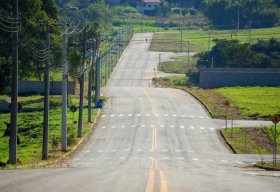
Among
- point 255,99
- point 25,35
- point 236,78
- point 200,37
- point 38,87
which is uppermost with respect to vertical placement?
point 200,37

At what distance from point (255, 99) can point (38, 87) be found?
2404cm

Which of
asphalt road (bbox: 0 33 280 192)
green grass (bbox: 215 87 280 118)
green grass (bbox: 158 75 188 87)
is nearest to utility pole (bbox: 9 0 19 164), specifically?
asphalt road (bbox: 0 33 280 192)

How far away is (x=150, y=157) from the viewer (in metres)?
48.0

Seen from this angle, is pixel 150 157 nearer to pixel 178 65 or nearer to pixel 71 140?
pixel 71 140

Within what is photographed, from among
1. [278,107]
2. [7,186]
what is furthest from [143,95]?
[7,186]

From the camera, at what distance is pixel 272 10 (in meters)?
186

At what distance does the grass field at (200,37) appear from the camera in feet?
523

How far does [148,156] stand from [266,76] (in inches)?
2353

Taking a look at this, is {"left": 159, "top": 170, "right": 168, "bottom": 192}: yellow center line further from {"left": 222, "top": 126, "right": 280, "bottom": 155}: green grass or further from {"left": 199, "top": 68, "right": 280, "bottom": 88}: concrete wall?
{"left": 199, "top": 68, "right": 280, "bottom": 88}: concrete wall

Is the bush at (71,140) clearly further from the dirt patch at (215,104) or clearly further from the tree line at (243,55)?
the tree line at (243,55)

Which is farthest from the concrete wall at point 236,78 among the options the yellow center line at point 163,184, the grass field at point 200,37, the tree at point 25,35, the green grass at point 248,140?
the yellow center line at point 163,184

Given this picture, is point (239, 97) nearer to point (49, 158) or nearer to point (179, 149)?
point (179, 149)

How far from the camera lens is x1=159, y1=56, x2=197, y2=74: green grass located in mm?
133500

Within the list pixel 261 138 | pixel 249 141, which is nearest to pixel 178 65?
pixel 261 138
